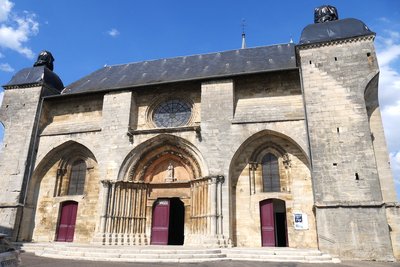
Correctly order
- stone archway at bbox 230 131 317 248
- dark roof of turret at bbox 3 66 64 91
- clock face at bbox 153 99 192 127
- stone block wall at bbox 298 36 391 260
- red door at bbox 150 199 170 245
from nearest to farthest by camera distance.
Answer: stone block wall at bbox 298 36 391 260 < stone archway at bbox 230 131 317 248 < red door at bbox 150 199 170 245 < clock face at bbox 153 99 192 127 < dark roof of turret at bbox 3 66 64 91

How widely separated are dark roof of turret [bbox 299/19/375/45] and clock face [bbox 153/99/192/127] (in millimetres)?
4609

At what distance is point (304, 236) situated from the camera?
9.18 m

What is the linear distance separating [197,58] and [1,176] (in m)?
9.22

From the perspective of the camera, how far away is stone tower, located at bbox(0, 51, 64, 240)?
10977 mm

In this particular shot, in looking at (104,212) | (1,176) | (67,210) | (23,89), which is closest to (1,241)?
(104,212)

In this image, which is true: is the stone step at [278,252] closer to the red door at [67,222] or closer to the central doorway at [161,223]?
the central doorway at [161,223]

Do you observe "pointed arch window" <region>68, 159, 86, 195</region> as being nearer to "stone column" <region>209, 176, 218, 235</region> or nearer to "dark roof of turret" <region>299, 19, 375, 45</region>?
"stone column" <region>209, 176, 218, 235</region>

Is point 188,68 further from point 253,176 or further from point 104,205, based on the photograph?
point 104,205

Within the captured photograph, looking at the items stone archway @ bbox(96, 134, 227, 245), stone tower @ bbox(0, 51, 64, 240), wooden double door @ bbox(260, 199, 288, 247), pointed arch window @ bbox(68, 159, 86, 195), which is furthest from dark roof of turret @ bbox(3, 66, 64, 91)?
wooden double door @ bbox(260, 199, 288, 247)

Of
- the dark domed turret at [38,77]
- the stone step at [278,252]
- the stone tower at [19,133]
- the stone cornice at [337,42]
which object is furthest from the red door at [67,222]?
the stone cornice at [337,42]

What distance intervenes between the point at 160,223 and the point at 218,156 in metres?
3.11

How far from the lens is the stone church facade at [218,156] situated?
8.64 meters

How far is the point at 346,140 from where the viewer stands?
884cm

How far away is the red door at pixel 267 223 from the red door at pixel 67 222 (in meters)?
6.66
